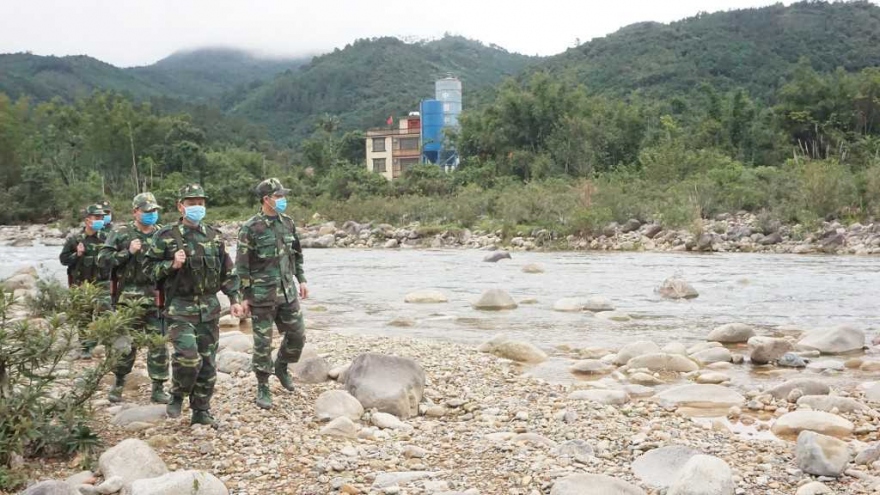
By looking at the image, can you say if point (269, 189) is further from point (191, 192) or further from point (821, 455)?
point (821, 455)

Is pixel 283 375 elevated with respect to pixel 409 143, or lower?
lower

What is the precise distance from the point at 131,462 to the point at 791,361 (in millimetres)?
6748

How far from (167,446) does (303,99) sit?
103058mm

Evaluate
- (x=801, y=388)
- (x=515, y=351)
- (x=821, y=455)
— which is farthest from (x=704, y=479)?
(x=515, y=351)

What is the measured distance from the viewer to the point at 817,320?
11.4 meters

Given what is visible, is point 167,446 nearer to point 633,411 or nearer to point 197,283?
point 197,283

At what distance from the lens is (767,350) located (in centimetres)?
844

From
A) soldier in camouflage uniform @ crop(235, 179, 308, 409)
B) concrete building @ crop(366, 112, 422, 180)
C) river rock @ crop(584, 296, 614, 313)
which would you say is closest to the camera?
soldier in camouflage uniform @ crop(235, 179, 308, 409)

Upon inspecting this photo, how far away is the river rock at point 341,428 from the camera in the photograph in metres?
5.39

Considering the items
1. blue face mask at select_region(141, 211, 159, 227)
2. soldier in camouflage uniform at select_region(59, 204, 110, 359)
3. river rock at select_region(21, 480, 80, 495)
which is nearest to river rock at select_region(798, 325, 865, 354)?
blue face mask at select_region(141, 211, 159, 227)

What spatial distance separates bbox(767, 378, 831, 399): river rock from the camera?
6.73 m

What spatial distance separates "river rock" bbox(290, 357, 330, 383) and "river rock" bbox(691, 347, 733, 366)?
4.22 m

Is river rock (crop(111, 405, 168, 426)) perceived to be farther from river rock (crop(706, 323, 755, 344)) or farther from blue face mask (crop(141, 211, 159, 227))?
river rock (crop(706, 323, 755, 344))

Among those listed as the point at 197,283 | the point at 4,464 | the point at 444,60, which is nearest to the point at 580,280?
the point at 197,283
